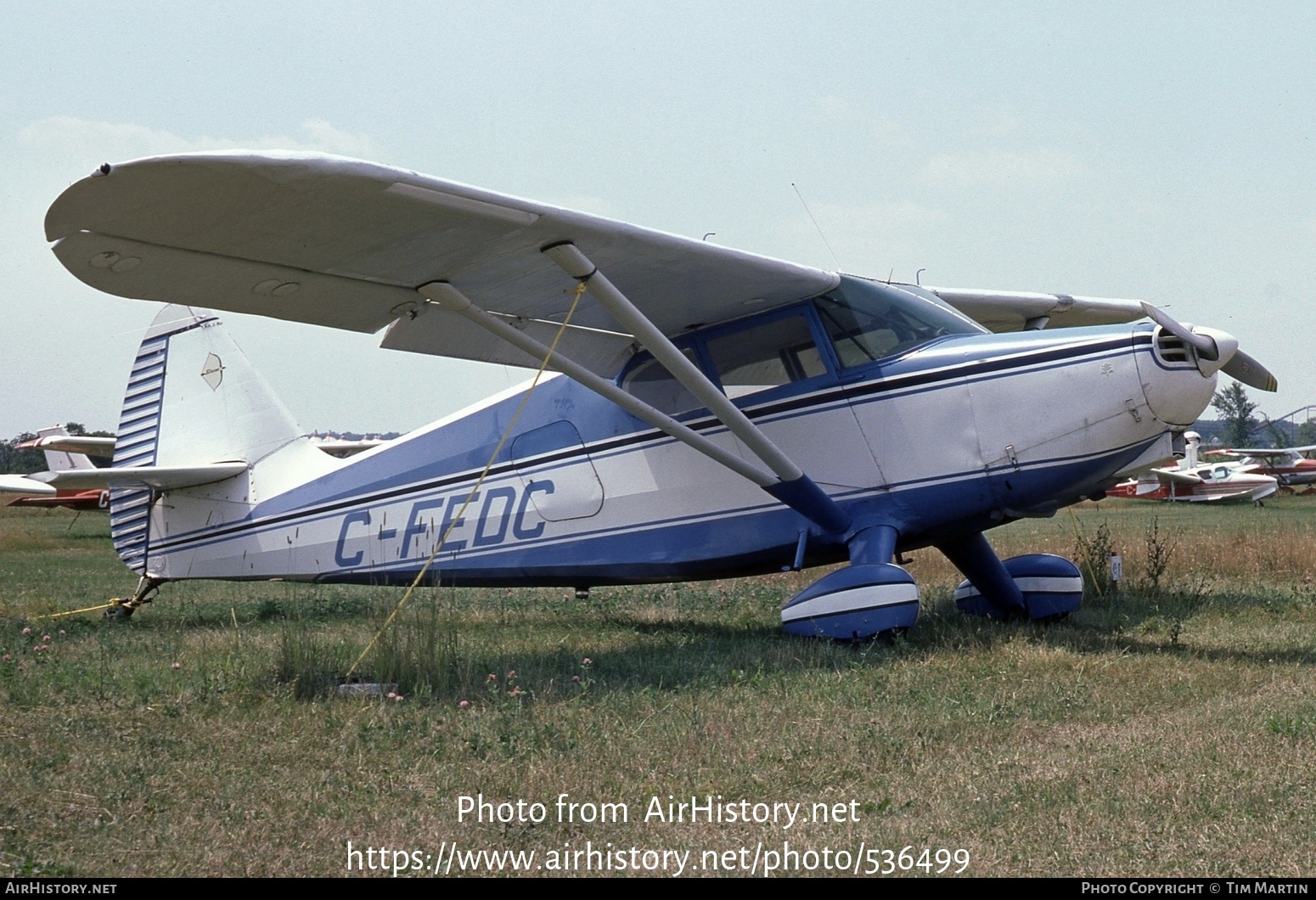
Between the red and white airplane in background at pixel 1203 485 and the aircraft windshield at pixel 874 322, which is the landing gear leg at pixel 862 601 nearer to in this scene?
the aircraft windshield at pixel 874 322

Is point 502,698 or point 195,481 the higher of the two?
point 195,481


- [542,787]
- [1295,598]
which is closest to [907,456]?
[542,787]

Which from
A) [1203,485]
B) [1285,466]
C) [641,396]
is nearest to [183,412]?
[641,396]

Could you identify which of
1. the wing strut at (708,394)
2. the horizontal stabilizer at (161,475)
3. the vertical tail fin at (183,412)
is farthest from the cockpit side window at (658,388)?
the horizontal stabilizer at (161,475)

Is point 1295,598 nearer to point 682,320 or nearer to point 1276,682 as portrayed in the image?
point 1276,682

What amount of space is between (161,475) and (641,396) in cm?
452

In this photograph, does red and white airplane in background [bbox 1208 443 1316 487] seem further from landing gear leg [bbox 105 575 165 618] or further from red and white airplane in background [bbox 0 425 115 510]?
landing gear leg [bbox 105 575 165 618]

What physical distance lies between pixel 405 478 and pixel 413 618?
2.78 metres

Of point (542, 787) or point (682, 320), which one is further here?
point (682, 320)

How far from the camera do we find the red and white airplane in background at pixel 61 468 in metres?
11.9

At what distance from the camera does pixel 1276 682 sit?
18.2ft

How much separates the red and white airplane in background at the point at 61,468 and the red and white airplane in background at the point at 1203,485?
34.0 m

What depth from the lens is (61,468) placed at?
30.3m

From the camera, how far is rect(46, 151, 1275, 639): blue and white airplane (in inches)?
222
